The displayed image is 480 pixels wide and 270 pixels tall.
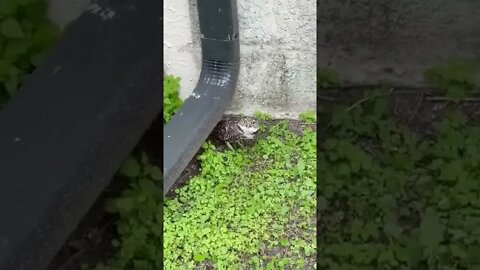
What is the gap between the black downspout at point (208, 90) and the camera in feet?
7.20

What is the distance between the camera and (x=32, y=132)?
1219mm

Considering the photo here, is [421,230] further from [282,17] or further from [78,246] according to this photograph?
[78,246]

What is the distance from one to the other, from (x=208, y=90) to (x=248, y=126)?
201 millimetres

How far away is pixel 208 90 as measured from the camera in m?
2.33

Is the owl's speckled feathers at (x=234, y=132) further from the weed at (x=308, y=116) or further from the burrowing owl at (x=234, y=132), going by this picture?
the weed at (x=308, y=116)

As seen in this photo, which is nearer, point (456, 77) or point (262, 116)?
point (456, 77)

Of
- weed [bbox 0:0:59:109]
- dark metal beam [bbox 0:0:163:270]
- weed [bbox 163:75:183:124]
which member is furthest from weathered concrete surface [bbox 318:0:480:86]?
dark metal beam [bbox 0:0:163:270]

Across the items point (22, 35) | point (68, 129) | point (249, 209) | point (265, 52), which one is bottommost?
point (249, 209)

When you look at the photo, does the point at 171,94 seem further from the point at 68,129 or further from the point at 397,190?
the point at 68,129

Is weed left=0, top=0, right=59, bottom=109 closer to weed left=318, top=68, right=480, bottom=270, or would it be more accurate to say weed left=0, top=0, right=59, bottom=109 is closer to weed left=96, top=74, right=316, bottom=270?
weed left=96, top=74, right=316, bottom=270

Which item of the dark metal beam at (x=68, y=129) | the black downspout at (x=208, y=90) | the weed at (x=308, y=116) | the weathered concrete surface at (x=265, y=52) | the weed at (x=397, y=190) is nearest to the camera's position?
the dark metal beam at (x=68, y=129)

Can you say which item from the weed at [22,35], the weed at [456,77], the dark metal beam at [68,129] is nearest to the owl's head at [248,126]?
the weed at [456,77]

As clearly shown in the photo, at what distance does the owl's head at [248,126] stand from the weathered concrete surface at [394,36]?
29 cm

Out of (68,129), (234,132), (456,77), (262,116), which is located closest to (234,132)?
(234,132)
